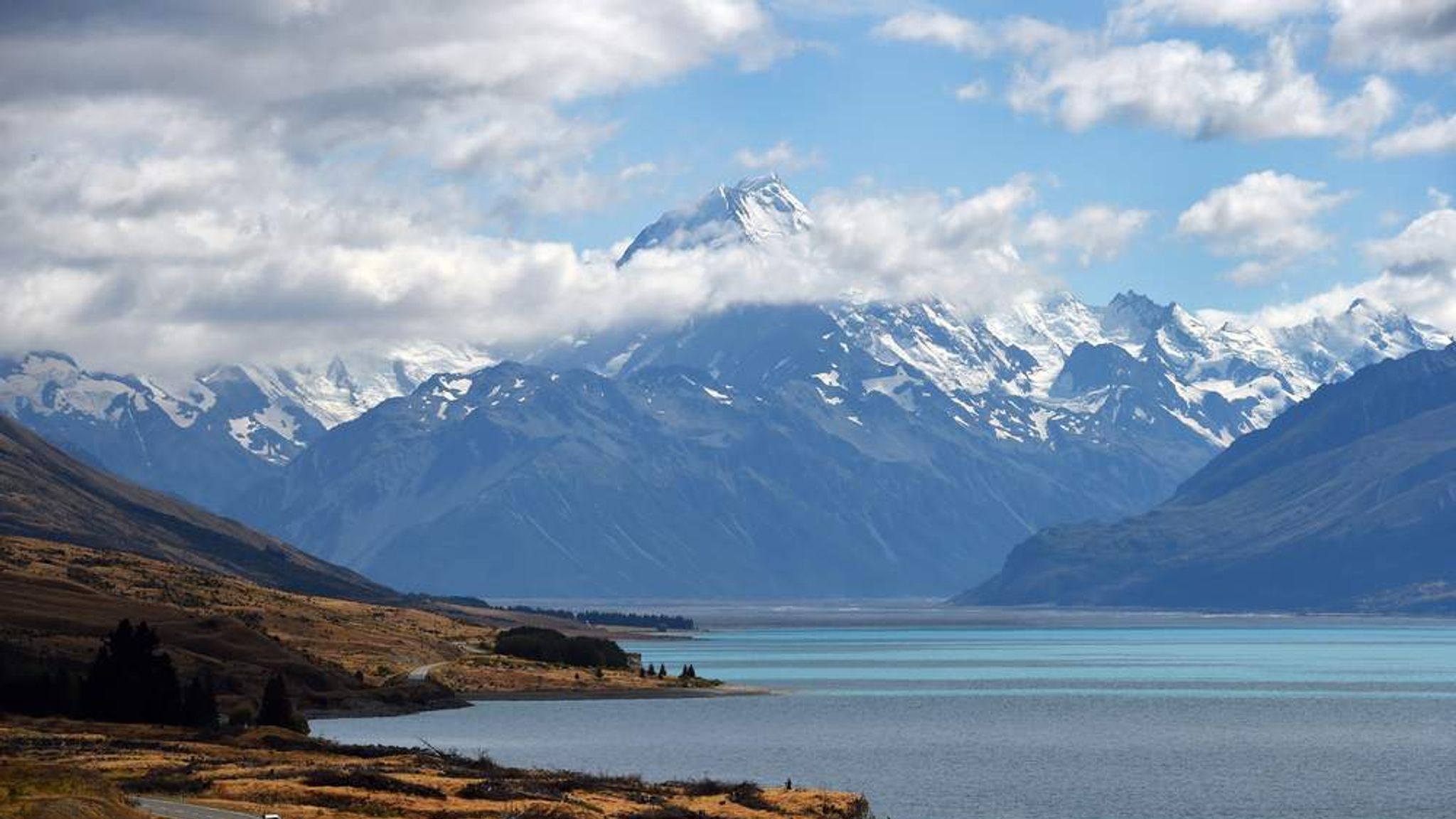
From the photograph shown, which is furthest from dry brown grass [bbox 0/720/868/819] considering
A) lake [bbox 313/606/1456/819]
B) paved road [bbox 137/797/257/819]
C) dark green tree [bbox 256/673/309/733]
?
lake [bbox 313/606/1456/819]

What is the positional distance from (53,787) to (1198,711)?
136 m

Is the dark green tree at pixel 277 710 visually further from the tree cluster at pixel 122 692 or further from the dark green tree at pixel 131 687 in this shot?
the dark green tree at pixel 131 687

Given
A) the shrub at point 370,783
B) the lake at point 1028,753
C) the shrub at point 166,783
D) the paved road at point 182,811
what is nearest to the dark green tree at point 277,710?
the lake at point 1028,753

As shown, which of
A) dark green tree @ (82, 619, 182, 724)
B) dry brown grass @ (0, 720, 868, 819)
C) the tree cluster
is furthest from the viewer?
the tree cluster

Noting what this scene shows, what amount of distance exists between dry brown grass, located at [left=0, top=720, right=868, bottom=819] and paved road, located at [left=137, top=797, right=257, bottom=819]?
1.46 metres

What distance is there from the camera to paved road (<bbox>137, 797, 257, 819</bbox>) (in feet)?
264

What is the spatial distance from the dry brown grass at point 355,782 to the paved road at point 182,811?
146 centimetres

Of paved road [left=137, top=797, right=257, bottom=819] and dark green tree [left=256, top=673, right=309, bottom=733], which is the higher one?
dark green tree [left=256, top=673, right=309, bottom=733]

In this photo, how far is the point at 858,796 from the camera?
114 meters

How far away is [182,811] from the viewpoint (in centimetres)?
8238

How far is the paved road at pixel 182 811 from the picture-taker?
80438 millimetres

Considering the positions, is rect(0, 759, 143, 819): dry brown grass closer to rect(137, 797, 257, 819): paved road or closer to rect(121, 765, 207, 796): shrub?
rect(137, 797, 257, 819): paved road

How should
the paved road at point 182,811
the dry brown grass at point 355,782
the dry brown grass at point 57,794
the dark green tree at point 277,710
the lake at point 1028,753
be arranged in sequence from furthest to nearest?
1. the dark green tree at point 277,710
2. the lake at point 1028,753
3. the dry brown grass at point 355,782
4. the paved road at point 182,811
5. the dry brown grass at point 57,794

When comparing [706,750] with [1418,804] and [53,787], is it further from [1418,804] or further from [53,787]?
[53,787]
